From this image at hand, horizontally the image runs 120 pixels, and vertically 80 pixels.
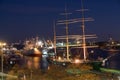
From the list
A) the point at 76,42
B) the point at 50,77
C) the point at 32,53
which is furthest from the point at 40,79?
the point at 32,53

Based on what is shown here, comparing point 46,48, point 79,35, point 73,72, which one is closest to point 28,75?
point 73,72

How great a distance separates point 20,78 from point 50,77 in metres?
2.40

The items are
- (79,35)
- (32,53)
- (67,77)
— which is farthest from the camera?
(32,53)

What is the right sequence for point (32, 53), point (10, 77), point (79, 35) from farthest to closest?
point (32, 53), point (79, 35), point (10, 77)

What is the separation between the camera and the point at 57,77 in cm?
2680

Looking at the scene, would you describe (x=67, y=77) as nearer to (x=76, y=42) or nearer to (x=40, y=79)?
(x=40, y=79)

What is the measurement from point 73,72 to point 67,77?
196 cm

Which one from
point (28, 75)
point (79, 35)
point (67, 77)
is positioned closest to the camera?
point (67, 77)

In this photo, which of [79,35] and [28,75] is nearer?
[28,75]

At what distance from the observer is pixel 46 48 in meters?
130

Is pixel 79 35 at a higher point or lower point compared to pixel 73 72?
higher

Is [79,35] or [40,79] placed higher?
[79,35]

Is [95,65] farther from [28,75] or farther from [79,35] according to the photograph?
[28,75]

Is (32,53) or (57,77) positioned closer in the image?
(57,77)
